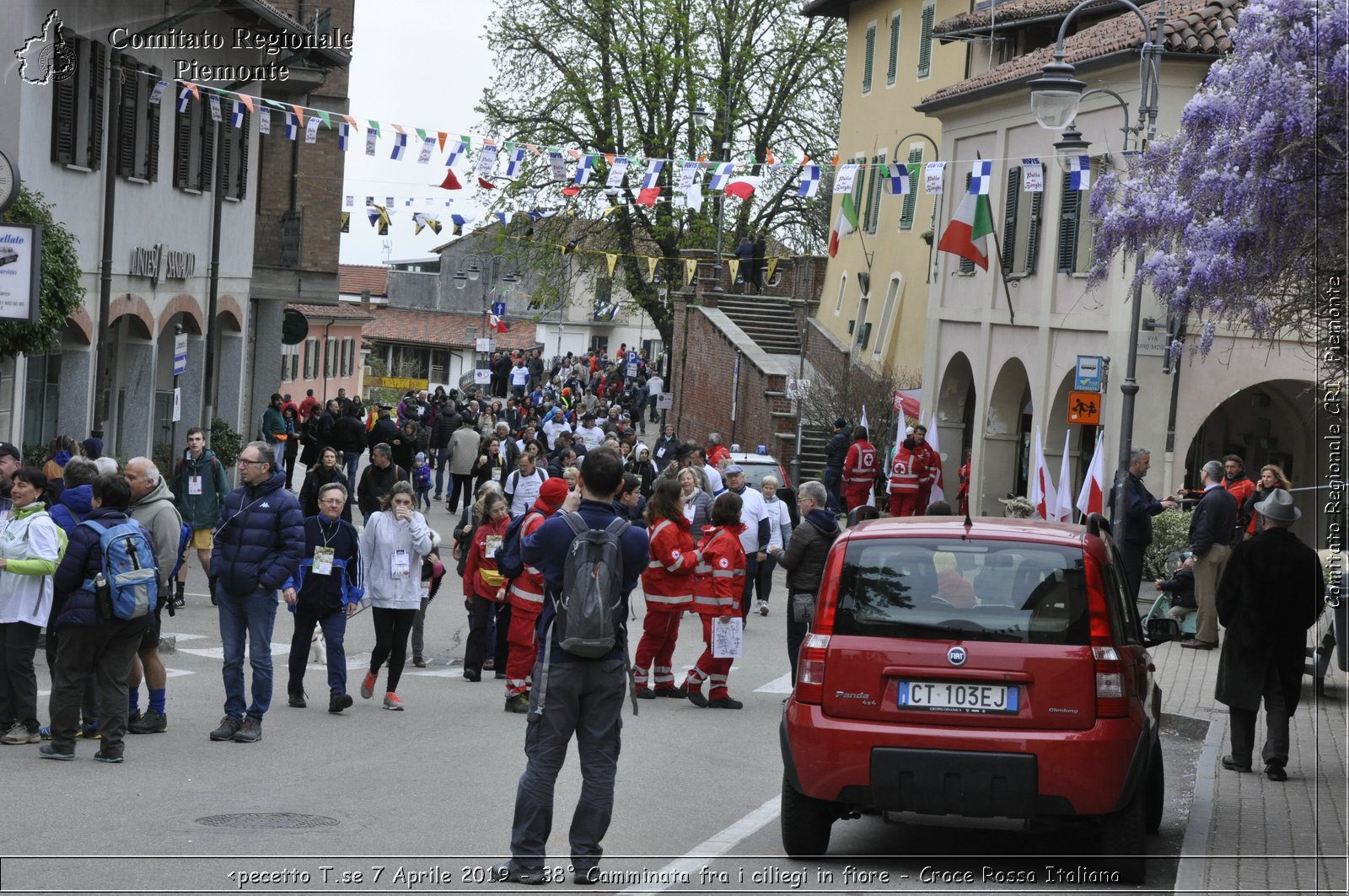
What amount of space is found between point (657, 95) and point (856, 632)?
144ft

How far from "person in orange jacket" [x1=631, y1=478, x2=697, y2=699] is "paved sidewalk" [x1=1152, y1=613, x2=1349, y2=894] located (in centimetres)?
393

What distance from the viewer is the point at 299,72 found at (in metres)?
31.7

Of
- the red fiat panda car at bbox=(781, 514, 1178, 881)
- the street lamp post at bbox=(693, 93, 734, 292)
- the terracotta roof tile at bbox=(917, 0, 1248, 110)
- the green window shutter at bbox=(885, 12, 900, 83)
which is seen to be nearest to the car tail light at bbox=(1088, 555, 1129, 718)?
the red fiat panda car at bbox=(781, 514, 1178, 881)

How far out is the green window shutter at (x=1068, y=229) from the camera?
29641 mm

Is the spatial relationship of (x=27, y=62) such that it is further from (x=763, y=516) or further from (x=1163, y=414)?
(x=1163, y=414)

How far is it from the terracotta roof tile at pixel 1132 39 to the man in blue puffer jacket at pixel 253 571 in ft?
47.6

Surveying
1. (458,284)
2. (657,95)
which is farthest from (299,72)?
(458,284)

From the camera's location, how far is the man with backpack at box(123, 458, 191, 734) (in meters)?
11.5

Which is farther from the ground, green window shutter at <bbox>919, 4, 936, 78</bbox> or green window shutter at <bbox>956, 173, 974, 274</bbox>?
green window shutter at <bbox>919, 4, 936, 78</bbox>

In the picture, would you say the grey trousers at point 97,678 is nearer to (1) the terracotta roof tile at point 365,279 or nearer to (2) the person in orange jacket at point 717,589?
(2) the person in orange jacket at point 717,589

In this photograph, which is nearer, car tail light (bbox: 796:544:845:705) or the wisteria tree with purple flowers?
car tail light (bbox: 796:544:845:705)

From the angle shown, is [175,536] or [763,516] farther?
[763,516]

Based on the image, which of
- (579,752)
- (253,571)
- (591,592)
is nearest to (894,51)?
(253,571)

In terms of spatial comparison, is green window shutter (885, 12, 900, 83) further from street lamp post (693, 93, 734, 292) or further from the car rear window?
the car rear window
